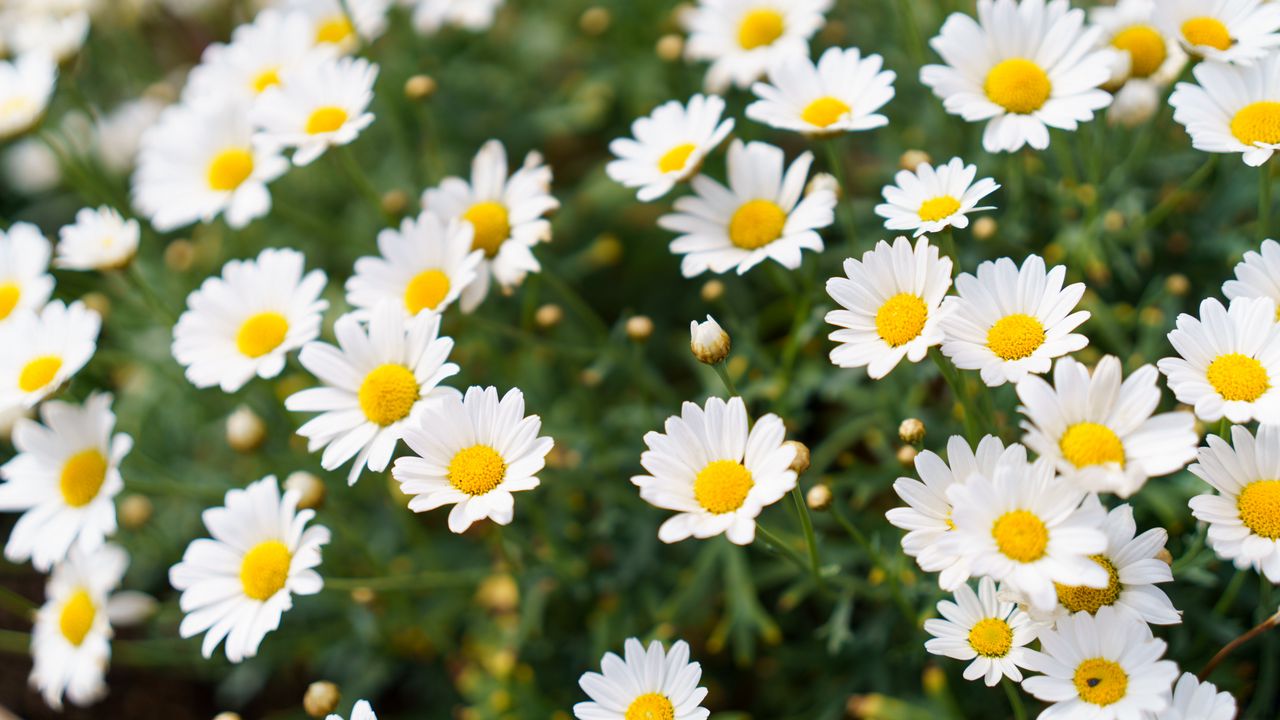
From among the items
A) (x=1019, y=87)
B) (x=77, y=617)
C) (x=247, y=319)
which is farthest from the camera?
(x=77, y=617)

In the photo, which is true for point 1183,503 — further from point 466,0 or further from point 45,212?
point 45,212

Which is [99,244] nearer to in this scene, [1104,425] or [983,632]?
[983,632]

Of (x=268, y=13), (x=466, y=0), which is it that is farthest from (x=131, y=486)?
(x=466, y=0)

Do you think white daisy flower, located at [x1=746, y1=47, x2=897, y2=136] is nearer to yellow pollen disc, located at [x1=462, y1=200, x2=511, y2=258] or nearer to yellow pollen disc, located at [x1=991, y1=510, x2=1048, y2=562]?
yellow pollen disc, located at [x1=462, y1=200, x2=511, y2=258]

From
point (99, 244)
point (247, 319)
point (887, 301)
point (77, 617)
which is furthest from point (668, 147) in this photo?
point (77, 617)

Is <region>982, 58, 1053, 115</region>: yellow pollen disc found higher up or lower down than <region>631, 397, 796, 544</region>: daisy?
higher up

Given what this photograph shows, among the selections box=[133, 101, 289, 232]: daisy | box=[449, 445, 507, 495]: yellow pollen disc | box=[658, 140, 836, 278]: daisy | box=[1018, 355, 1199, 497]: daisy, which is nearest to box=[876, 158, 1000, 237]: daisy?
box=[658, 140, 836, 278]: daisy
